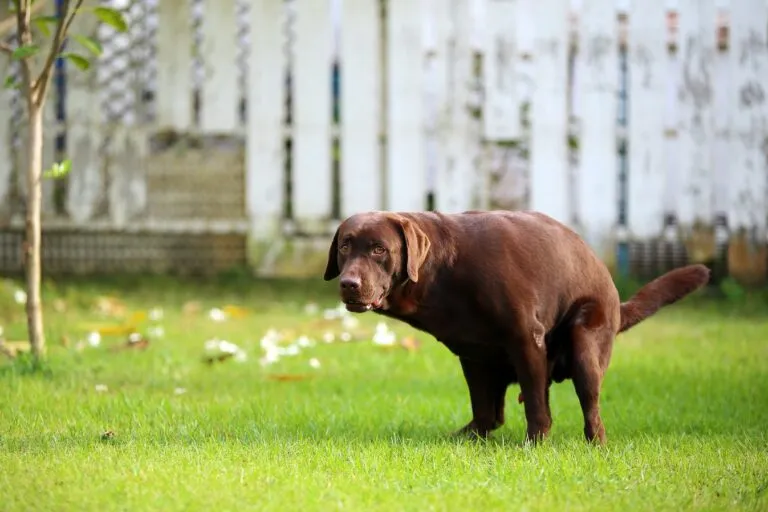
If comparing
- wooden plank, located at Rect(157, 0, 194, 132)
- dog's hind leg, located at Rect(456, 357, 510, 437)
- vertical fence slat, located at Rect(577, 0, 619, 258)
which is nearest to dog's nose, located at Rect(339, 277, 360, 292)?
dog's hind leg, located at Rect(456, 357, 510, 437)

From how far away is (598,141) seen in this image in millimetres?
9602

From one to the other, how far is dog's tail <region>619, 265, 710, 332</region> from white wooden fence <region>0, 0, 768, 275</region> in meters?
4.88

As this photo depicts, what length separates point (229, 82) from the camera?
9.77m

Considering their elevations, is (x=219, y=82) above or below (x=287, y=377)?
above

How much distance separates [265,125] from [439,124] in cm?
151

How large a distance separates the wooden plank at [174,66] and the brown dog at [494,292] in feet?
18.9

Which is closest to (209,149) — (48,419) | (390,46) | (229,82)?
(229,82)

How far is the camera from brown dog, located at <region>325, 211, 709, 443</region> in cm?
405

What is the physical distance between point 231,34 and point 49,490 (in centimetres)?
705

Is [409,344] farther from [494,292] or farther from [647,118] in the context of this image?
[647,118]

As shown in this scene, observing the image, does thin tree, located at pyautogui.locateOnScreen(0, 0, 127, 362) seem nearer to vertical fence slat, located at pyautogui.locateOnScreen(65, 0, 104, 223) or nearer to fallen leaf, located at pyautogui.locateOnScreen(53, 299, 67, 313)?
fallen leaf, located at pyautogui.locateOnScreen(53, 299, 67, 313)

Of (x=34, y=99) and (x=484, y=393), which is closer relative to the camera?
(x=484, y=393)

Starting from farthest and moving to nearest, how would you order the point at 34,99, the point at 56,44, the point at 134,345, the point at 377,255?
the point at 134,345 < the point at 34,99 < the point at 56,44 < the point at 377,255

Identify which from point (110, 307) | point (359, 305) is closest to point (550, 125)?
point (110, 307)
